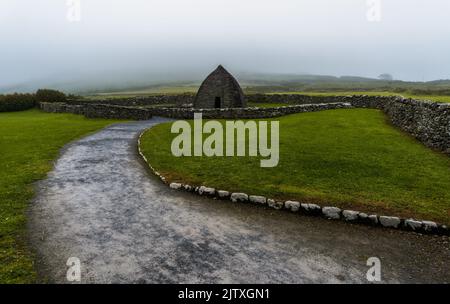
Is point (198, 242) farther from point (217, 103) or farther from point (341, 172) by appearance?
point (217, 103)

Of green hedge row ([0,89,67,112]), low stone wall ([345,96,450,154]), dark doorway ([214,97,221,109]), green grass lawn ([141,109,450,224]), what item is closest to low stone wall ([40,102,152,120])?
dark doorway ([214,97,221,109])

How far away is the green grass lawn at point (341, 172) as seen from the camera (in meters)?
12.3

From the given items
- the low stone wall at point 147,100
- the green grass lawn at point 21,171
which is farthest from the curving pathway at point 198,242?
the low stone wall at point 147,100

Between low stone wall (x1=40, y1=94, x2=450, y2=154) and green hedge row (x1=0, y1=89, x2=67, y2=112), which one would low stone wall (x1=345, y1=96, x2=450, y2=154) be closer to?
low stone wall (x1=40, y1=94, x2=450, y2=154)

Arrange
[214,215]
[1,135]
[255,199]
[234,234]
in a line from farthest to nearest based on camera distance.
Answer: [1,135] → [255,199] → [214,215] → [234,234]

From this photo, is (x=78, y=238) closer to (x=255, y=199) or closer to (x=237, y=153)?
(x=255, y=199)

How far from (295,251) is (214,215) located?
316 cm

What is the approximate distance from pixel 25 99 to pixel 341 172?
→ 153 feet

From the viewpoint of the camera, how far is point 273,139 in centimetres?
2166

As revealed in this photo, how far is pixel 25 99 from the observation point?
157 feet

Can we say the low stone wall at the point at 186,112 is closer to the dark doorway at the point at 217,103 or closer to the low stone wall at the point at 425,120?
the dark doorway at the point at 217,103
